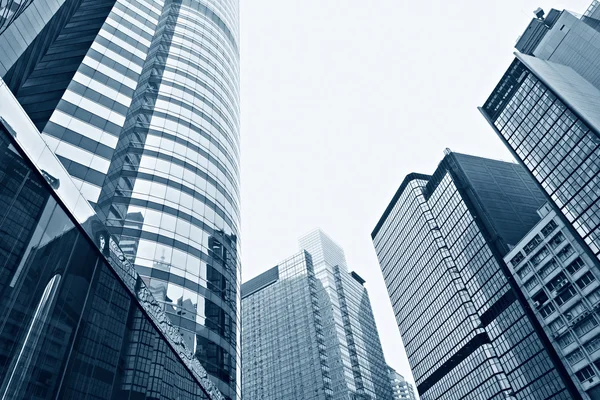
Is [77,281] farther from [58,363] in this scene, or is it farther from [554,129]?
[554,129]

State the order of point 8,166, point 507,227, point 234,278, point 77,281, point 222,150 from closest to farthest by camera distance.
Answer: point 8,166, point 77,281, point 234,278, point 222,150, point 507,227

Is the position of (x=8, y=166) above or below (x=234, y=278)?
below

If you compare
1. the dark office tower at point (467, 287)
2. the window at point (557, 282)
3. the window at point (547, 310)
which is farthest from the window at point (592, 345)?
the window at point (557, 282)

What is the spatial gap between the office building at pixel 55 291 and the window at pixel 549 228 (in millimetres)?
87707

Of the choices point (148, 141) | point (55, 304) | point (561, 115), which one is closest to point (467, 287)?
point (561, 115)

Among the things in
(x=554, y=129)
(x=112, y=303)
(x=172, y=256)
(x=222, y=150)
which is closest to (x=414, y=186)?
(x=554, y=129)

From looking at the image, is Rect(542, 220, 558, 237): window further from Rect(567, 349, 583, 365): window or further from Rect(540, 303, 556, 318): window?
Rect(567, 349, 583, 365): window

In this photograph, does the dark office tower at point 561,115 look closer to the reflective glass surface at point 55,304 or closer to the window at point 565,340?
the window at point 565,340

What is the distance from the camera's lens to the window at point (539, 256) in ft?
280

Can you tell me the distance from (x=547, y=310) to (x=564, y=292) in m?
6.08

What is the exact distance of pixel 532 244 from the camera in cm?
8950

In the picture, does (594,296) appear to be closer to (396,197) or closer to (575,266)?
(575,266)

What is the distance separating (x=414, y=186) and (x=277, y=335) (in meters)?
66.6

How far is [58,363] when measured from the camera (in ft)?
38.0
